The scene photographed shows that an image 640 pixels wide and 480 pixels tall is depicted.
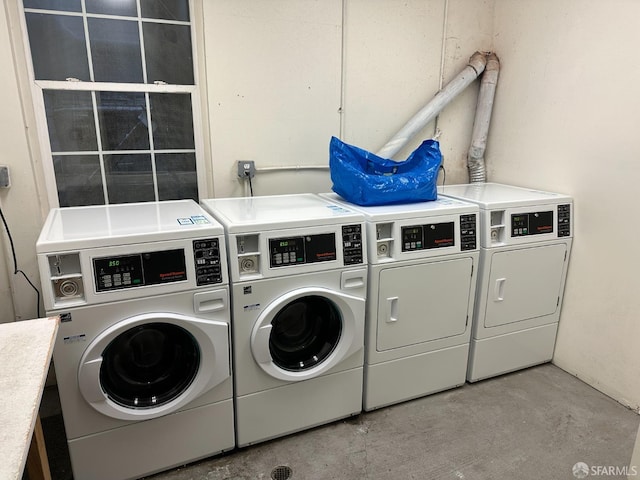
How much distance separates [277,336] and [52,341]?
1000 mm

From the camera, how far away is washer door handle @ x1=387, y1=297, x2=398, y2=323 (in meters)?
2.22

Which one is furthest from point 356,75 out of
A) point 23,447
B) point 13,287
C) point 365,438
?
point 23,447

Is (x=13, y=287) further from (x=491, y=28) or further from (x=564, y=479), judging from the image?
(x=491, y=28)

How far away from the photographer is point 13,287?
2.33 metres

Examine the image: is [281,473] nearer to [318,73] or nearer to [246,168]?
[246,168]

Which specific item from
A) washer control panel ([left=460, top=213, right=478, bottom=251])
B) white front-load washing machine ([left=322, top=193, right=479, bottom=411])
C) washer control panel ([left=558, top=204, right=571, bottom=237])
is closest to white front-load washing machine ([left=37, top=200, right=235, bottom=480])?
white front-load washing machine ([left=322, top=193, right=479, bottom=411])

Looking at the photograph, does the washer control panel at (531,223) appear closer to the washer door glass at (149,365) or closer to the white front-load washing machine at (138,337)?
the white front-load washing machine at (138,337)

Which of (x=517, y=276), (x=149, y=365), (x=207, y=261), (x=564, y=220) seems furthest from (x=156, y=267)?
(x=564, y=220)

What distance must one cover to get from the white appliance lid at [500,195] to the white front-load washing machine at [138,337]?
61.4 inches

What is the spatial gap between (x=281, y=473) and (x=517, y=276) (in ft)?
5.62

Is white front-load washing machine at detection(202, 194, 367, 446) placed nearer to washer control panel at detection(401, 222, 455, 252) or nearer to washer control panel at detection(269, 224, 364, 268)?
washer control panel at detection(269, 224, 364, 268)

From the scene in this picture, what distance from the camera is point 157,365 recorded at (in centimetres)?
188

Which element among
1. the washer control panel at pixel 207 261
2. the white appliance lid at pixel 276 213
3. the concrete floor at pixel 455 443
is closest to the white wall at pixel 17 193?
the concrete floor at pixel 455 443

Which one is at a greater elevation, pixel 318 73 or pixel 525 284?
pixel 318 73
